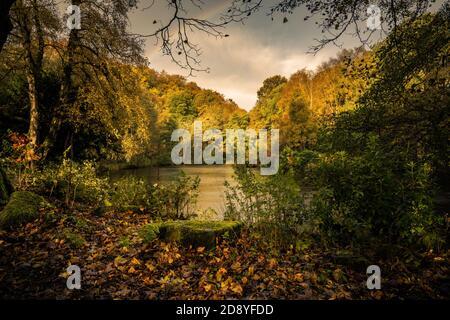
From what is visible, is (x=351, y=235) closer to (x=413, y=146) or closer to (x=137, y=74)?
(x=413, y=146)

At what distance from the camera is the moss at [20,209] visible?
556 centimetres

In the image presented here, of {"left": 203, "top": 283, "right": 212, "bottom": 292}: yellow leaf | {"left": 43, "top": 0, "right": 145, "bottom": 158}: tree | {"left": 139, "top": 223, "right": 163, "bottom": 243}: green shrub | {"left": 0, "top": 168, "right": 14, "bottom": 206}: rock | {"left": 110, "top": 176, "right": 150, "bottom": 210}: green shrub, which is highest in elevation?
{"left": 43, "top": 0, "right": 145, "bottom": 158}: tree

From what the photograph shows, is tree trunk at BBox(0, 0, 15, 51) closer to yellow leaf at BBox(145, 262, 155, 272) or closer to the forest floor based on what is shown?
the forest floor

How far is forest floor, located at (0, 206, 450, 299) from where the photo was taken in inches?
151

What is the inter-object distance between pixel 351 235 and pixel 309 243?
722mm

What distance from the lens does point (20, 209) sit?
231 inches

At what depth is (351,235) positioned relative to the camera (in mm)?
5352

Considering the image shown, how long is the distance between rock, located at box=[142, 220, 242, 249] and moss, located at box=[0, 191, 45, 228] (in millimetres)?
2280

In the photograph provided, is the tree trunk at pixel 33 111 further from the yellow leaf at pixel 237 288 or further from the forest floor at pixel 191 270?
the yellow leaf at pixel 237 288

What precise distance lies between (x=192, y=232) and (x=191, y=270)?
900mm
